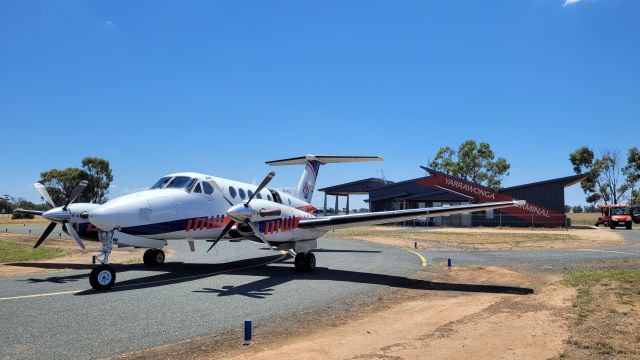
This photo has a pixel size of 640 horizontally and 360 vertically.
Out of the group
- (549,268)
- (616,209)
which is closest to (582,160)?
(616,209)

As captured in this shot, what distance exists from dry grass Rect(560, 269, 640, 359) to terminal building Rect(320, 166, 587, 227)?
38.7m

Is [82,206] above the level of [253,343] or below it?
above

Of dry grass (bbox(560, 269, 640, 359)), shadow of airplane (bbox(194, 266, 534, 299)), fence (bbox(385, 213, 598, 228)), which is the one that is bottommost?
shadow of airplane (bbox(194, 266, 534, 299))

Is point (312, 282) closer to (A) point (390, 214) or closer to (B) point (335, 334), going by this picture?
(A) point (390, 214)

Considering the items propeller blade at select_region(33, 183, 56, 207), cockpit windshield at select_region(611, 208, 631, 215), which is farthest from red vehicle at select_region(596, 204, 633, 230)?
propeller blade at select_region(33, 183, 56, 207)

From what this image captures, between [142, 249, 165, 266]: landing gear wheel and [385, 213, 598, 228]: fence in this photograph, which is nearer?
[142, 249, 165, 266]: landing gear wheel

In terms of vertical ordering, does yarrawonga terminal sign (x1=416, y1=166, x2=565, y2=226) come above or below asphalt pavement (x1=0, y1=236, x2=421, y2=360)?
above

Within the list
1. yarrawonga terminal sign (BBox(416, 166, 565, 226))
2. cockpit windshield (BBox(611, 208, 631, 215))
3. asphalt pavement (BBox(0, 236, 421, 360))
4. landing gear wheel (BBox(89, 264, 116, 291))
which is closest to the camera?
asphalt pavement (BBox(0, 236, 421, 360))

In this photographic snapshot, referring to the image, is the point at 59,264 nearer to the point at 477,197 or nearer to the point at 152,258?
the point at 152,258

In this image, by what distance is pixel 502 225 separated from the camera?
53750mm

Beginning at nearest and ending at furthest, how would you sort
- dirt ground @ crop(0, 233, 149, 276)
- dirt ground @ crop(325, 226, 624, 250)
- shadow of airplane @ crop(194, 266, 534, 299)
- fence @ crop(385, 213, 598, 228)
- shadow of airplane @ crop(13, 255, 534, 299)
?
shadow of airplane @ crop(194, 266, 534, 299) < shadow of airplane @ crop(13, 255, 534, 299) < dirt ground @ crop(0, 233, 149, 276) < dirt ground @ crop(325, 226, 624, 250) < fence @ crop(385, 213, 598, 228)

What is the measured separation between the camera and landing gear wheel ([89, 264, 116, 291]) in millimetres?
11641

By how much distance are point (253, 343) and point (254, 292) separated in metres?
4.84

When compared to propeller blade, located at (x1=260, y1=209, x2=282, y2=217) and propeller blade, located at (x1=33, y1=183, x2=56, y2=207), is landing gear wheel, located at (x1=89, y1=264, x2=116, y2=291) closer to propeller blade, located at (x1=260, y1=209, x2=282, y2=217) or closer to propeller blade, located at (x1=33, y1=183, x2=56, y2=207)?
propeller blade, located at (x1=260, y1=209, x2=282, y2=217)
